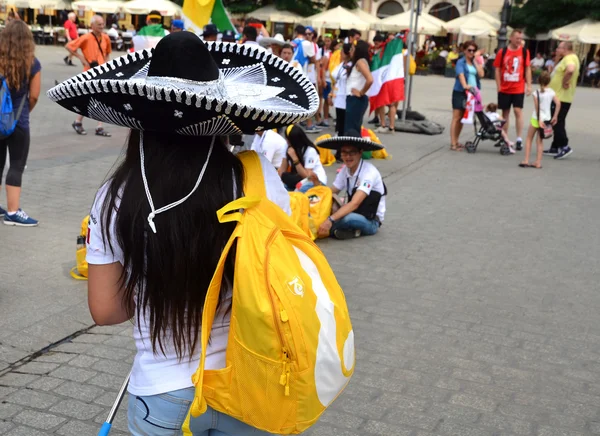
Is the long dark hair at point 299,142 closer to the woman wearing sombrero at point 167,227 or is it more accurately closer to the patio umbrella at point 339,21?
the woman wearing sombrero at point 167,227

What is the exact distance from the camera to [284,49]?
11156mm

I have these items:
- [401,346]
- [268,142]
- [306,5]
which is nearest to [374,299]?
[401,346]

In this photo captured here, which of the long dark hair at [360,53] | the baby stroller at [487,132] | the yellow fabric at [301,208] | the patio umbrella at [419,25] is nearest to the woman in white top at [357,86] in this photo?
the long dark hair at [360,53]

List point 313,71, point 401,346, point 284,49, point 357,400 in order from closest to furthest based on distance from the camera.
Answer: point 357,400 → point 401,346 → point 284,49 → point 313,71

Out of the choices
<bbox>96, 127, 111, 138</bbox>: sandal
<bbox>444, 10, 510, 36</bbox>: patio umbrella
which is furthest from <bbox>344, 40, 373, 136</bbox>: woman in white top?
<bbox>444, 10, 510, 36</bbox>: patio umbrella

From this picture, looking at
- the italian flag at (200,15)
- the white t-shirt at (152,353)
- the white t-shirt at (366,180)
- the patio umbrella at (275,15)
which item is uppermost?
the patio umbrella at (275,15)

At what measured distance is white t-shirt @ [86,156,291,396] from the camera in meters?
1.82

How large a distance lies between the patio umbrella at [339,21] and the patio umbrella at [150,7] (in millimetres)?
7084

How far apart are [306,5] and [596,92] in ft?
68.3

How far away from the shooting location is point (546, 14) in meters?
41.3

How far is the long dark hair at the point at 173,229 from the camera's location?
179 centimetres

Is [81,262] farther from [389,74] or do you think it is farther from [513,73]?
[513,73]

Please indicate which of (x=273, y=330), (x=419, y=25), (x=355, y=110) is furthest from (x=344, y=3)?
(x=273, y=330)

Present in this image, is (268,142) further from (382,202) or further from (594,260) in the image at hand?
(594,260)
